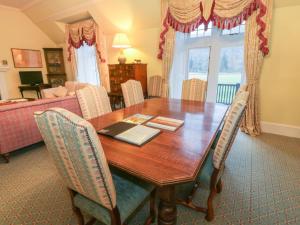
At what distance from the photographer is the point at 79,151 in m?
0.72

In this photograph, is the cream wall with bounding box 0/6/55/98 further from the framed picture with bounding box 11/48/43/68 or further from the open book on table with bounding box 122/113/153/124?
the open book on table with bounding box 122/113/153/124

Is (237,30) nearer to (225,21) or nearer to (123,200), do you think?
(225,21)

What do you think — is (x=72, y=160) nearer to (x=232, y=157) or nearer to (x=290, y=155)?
(x=232, y=157)

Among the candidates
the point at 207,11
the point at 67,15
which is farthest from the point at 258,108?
the point at 67,15

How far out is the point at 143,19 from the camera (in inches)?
147

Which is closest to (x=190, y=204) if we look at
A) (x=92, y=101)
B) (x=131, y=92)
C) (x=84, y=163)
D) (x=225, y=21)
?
(x=84, y=163)

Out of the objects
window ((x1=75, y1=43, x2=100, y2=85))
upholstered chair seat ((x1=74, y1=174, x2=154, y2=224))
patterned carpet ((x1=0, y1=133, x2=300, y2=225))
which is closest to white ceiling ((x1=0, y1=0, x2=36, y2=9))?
window ((x1=75, y1=43, x2=100, y2=85))

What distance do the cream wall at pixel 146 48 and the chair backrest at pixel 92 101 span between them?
2.25 meters

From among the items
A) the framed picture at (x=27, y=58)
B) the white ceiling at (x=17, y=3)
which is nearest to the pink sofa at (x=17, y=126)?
the white ceiling at (x=17, y=3)

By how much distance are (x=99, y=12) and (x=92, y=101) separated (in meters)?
3.09

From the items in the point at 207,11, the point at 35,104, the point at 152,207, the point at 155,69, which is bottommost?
the point at 152,207

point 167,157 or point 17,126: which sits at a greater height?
point 167,157

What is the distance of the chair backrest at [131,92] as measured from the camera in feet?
7.88

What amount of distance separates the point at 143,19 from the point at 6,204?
A: 382cm
